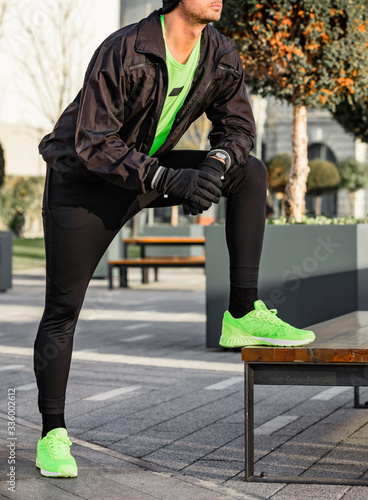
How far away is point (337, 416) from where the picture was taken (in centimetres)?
472

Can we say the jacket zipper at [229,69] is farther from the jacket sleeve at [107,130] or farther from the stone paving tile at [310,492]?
the stone paving tile at [310,492]

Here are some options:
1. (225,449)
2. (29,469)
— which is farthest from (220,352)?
(29,469)

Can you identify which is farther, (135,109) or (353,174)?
(353,174)

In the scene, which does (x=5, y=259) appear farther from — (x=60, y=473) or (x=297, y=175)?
(x=60, y=473)

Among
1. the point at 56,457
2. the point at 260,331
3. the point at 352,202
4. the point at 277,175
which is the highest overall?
the point at 277,175

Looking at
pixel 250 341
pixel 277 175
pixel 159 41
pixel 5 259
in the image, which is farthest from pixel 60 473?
pixel 277 175

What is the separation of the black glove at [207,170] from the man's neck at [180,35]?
40 centimetres

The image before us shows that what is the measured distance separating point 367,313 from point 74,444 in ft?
5.86

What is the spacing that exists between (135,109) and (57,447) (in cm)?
134

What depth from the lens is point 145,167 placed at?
3.15 m

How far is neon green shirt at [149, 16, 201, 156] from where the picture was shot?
3297 mm

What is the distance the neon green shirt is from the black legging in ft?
0.52

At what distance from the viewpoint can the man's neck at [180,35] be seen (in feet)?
10.8

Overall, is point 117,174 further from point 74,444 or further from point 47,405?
point 74,444
